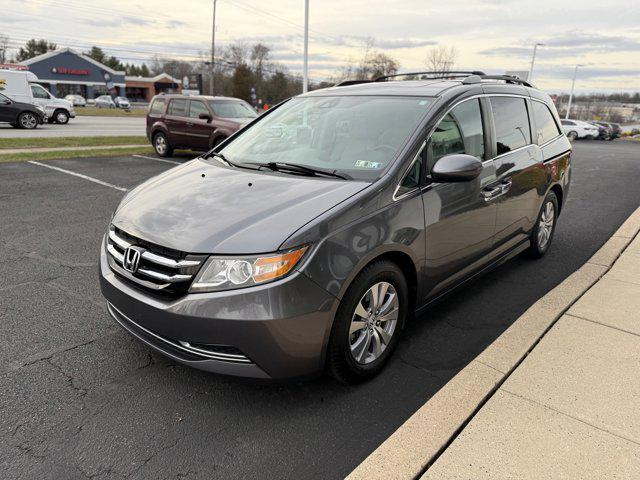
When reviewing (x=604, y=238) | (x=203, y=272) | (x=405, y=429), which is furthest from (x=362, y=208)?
(x=604, y=238)

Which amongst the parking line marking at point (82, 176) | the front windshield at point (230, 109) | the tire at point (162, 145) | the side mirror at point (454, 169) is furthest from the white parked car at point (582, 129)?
the side mirror at point (454, 169)

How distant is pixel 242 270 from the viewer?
2346mm

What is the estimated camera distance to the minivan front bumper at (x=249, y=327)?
2299 mm

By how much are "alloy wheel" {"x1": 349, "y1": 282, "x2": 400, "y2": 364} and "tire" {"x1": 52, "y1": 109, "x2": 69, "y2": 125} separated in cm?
2636

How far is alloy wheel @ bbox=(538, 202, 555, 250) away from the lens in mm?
5016

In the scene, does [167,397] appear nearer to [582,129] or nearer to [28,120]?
[28,120]

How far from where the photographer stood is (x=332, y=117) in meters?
3.61

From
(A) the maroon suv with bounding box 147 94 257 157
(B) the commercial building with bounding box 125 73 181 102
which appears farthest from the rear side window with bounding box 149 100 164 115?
(B) the commercial building with bounding box 125 73 181 102

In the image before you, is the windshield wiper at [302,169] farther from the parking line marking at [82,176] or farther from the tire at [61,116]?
the tire at [61,116]

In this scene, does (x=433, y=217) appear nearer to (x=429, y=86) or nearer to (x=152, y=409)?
(x=429, y=86)

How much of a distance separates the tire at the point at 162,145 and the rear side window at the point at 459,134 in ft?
36.3

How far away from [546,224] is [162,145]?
36.1 feet

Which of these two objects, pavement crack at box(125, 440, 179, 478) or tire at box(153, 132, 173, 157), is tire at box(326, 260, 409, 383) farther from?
tire at box(153, 132, 173, 157)

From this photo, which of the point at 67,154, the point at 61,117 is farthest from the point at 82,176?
the point at 61,117
